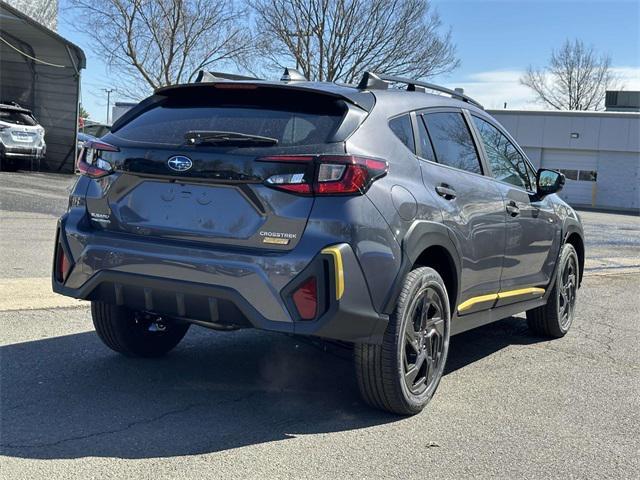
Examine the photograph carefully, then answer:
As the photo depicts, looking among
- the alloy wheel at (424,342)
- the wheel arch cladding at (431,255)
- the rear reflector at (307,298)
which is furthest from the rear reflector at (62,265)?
the alloy wheel at (424,342)

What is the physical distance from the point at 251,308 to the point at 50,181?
56.8ft

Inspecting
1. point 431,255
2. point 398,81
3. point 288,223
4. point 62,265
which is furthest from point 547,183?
point 62,265

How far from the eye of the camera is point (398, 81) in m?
4.96

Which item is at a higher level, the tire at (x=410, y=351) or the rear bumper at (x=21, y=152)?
the rear bumper at (x=21, y=152)

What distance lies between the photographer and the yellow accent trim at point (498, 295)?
4911 millimetres

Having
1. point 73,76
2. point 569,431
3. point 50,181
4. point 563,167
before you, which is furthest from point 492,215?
point 563,167

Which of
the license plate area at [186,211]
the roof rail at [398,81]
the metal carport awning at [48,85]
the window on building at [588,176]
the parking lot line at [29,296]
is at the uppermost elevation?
the metal carport awning at [48,85]

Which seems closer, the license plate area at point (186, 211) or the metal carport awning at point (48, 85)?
the license plate area at point (186, 211)

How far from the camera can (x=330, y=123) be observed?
3996 millimetres

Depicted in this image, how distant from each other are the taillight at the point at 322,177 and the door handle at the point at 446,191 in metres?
0.87

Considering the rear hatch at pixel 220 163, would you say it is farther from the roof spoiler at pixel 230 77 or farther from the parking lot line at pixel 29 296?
the parking lot line at pixel 29 296

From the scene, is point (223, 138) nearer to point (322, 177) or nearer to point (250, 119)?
point (250, 119)

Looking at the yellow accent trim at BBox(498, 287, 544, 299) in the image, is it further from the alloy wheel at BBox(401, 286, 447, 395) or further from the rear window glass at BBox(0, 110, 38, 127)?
the rear window glass at BBox(0, 110, 38, 127)

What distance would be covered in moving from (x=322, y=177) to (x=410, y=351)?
119 cm
